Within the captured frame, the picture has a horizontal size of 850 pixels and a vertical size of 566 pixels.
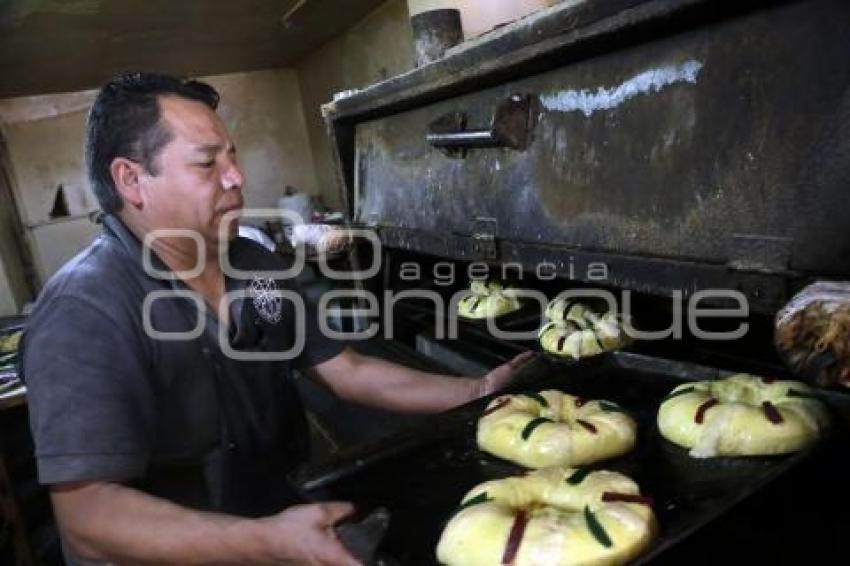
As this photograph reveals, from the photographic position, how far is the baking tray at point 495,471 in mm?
1248

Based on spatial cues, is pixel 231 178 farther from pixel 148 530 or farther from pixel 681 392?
pixel 681 392

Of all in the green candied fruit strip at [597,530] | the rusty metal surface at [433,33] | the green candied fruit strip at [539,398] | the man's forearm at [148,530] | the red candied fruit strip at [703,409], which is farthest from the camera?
the rusty metal surface at [433,33]

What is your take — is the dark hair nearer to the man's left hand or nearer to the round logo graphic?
the round logo graphic

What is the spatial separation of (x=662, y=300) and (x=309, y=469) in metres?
1.82

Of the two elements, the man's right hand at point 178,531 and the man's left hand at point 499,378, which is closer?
the man's right hand at point 178,531

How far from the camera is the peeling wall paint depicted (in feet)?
4.99

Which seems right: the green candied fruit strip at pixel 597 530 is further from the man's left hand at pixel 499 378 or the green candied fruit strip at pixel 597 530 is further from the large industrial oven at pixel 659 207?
the man's left hand at pixel 499 378

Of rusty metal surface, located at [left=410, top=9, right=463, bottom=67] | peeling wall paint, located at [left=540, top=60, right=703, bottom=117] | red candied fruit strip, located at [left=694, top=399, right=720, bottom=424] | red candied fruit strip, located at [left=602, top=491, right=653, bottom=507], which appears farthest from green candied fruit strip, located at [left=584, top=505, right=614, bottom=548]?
rusty metal surface, located at [left=410, top=9, right=463, bottom=67]

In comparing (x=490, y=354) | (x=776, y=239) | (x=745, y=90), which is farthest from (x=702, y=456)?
(x=490, y=354)

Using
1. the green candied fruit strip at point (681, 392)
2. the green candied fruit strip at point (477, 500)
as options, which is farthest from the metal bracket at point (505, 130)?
the green candied fruit strip at point (477, 500)

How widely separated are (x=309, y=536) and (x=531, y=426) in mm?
614

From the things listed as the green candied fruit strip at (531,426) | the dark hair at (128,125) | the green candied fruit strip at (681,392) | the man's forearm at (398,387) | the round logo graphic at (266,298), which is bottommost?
the man's forearm at (398,387)

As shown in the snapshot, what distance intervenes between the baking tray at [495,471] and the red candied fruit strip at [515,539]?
17cm

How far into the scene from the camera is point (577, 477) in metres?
1.32
